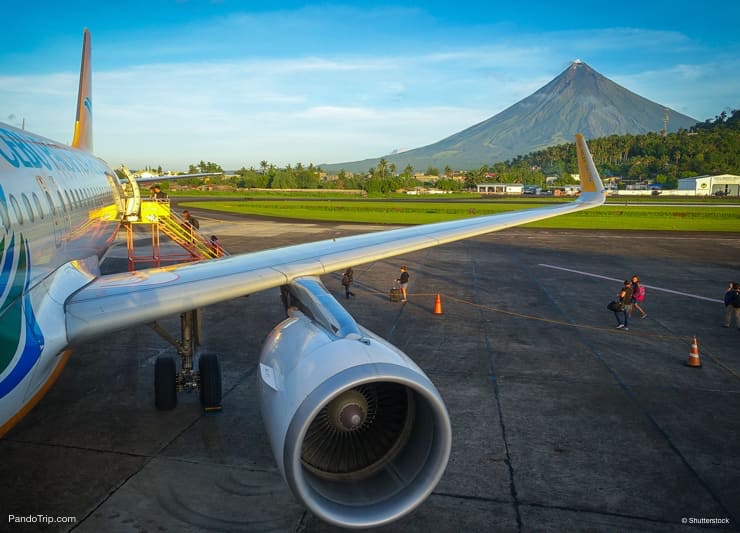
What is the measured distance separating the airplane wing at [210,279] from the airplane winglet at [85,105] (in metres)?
11.7

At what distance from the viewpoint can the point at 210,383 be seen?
8.92 m

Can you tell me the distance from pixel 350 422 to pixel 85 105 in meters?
17.3

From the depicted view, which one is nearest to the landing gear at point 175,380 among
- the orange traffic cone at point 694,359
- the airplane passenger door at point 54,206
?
the airplane passenger door at point 54,206

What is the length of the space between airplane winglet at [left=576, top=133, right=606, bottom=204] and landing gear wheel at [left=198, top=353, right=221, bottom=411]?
953cm

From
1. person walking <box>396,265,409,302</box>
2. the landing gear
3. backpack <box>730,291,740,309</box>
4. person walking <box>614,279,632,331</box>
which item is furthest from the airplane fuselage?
backpack <box>730,291,740,309</box>

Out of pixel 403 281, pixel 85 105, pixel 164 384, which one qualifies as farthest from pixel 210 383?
pixel 85 105

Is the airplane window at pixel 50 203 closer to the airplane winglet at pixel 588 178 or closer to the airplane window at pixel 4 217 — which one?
the airplane window at pixel 4 217

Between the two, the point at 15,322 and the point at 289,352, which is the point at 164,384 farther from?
the point at 289,352

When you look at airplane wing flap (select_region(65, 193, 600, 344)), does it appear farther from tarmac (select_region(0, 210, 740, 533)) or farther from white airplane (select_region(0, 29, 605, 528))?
tarmac (select_region(0, 210, 740, 533))

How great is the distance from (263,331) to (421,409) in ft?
30.2

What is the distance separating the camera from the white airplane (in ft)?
15.5

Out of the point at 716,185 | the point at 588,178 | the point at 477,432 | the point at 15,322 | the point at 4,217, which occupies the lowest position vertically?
the point at 477,432

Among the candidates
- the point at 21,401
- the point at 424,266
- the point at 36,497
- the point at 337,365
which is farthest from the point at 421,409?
the point at 424,266

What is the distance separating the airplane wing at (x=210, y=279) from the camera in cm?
583
